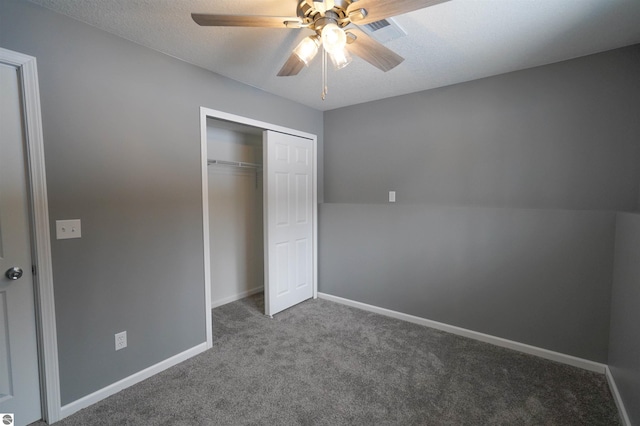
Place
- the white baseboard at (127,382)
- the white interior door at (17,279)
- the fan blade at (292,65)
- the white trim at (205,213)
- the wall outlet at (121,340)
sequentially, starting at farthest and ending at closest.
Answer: the white trim at (205,213), the wall outlet at (121,340), the white baseboard at (127,382), the fan blade at (292,65), the white interior door at (17,279)

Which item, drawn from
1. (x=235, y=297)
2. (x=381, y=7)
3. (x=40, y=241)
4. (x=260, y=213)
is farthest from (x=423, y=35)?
(x=235, y=297)

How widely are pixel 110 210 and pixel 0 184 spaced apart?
517 millimetres

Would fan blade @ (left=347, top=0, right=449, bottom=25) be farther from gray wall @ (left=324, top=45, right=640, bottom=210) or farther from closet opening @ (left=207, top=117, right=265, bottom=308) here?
closet opening @ (left=207, top=117, right=265, bottom=308)

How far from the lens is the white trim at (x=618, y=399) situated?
166cm

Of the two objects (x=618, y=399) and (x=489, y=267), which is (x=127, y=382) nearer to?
(x=489, y=267)

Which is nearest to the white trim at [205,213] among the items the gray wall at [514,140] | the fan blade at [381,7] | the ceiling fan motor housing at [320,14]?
the ceiling fan motor housing at [320,14]

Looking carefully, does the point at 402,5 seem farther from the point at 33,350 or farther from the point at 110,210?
the point at 33,350

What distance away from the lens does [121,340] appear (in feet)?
6.53

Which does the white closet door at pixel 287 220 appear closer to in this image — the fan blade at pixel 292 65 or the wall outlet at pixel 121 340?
the fan blade at pixel 292 65

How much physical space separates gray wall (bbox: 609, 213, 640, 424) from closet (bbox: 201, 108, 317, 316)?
2.75m

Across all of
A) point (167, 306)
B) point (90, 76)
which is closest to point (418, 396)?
point (167, 306)

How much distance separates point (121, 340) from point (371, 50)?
8.23 ft

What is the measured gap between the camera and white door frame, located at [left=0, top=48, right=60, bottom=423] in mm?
1584

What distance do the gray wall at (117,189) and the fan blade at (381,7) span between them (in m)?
1.61
